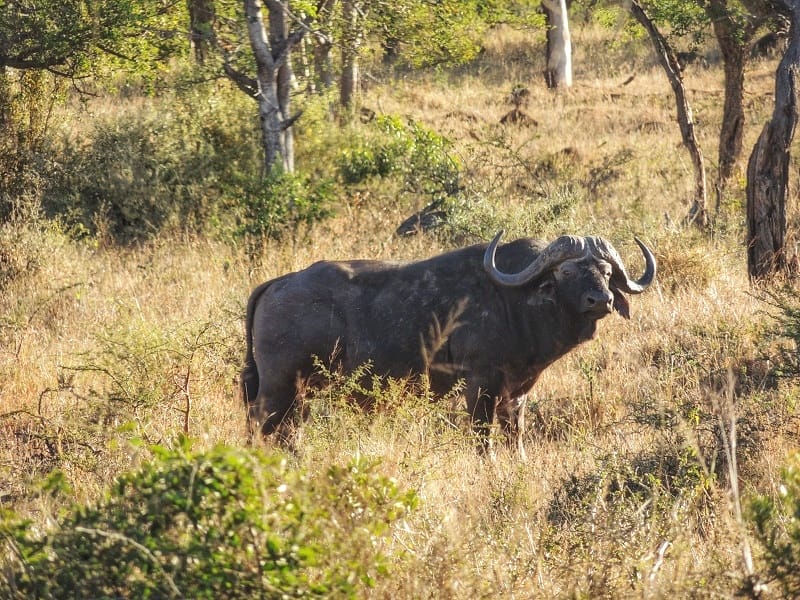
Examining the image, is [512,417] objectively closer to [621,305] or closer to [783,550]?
[621,305]

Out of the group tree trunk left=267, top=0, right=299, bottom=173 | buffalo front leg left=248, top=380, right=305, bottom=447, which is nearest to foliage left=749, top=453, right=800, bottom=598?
buffalo front leg left=248, top=380, right=305, bottom=447

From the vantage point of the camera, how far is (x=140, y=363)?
7789mm

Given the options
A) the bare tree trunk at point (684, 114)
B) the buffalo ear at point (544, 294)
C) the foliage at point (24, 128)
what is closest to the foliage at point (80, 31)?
the foliage at point (24, 128)

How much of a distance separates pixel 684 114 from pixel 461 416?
8624mm

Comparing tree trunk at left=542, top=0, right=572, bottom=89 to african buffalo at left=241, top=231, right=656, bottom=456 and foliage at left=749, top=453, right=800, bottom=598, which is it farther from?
foliage at left=749, top=453, right=800, bottom=598

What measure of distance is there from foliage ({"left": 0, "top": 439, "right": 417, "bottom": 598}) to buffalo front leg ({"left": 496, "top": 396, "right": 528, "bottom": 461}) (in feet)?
11.5

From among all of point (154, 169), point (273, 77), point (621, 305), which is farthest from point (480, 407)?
point (154, 169)

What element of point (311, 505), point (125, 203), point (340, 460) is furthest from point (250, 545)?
point (125, 203)

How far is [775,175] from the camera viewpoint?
1046 centimetres

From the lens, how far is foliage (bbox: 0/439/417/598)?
11.9 ft

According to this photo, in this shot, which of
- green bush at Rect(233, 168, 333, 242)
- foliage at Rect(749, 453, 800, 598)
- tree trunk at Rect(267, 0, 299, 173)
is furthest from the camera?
tree trunk at Rect(267, 0, 299, 173)

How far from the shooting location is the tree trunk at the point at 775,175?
10.2 m

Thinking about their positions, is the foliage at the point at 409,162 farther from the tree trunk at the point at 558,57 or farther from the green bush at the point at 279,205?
the tree trunk at the point at 558,57

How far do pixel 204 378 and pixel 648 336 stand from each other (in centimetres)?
396
